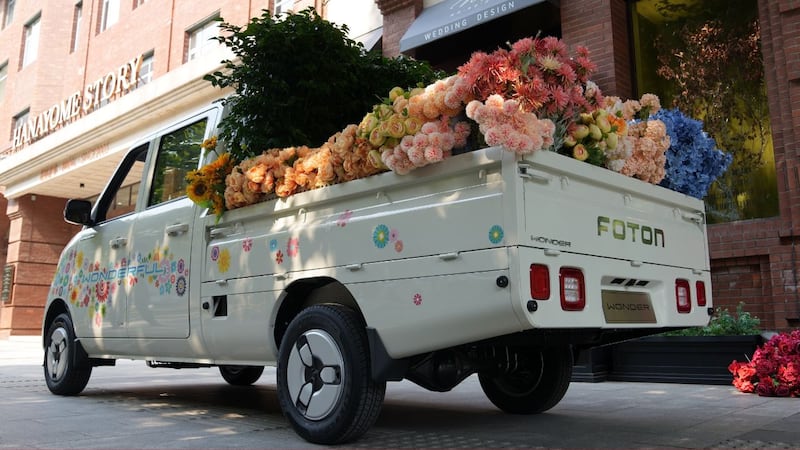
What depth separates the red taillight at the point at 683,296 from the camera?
412 centimetres

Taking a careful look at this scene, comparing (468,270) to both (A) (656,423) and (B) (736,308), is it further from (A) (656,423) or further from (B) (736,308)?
(B) (736,308)

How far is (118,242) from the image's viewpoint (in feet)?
18.6

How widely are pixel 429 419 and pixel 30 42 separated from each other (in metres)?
26.1

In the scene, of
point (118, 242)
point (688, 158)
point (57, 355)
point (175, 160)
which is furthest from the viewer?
point (57, 355)

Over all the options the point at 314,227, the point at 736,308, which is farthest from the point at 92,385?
the point at 736,308

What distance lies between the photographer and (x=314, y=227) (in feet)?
13.2

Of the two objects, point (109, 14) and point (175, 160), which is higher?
point (109, 14)

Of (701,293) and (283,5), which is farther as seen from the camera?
(283,5)

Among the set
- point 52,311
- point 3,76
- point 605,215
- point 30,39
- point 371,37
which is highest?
point 30,39

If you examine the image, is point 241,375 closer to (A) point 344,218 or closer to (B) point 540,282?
(A) point 344,218

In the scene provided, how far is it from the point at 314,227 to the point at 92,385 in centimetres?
456

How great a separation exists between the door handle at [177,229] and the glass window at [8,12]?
27.2 m

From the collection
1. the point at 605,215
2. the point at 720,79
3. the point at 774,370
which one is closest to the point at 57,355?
the point at 605,215

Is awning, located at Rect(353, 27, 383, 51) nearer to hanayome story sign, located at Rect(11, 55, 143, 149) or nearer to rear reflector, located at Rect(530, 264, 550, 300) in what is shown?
hanayome story sign, located at Rect(11, 55, 143, 149)
